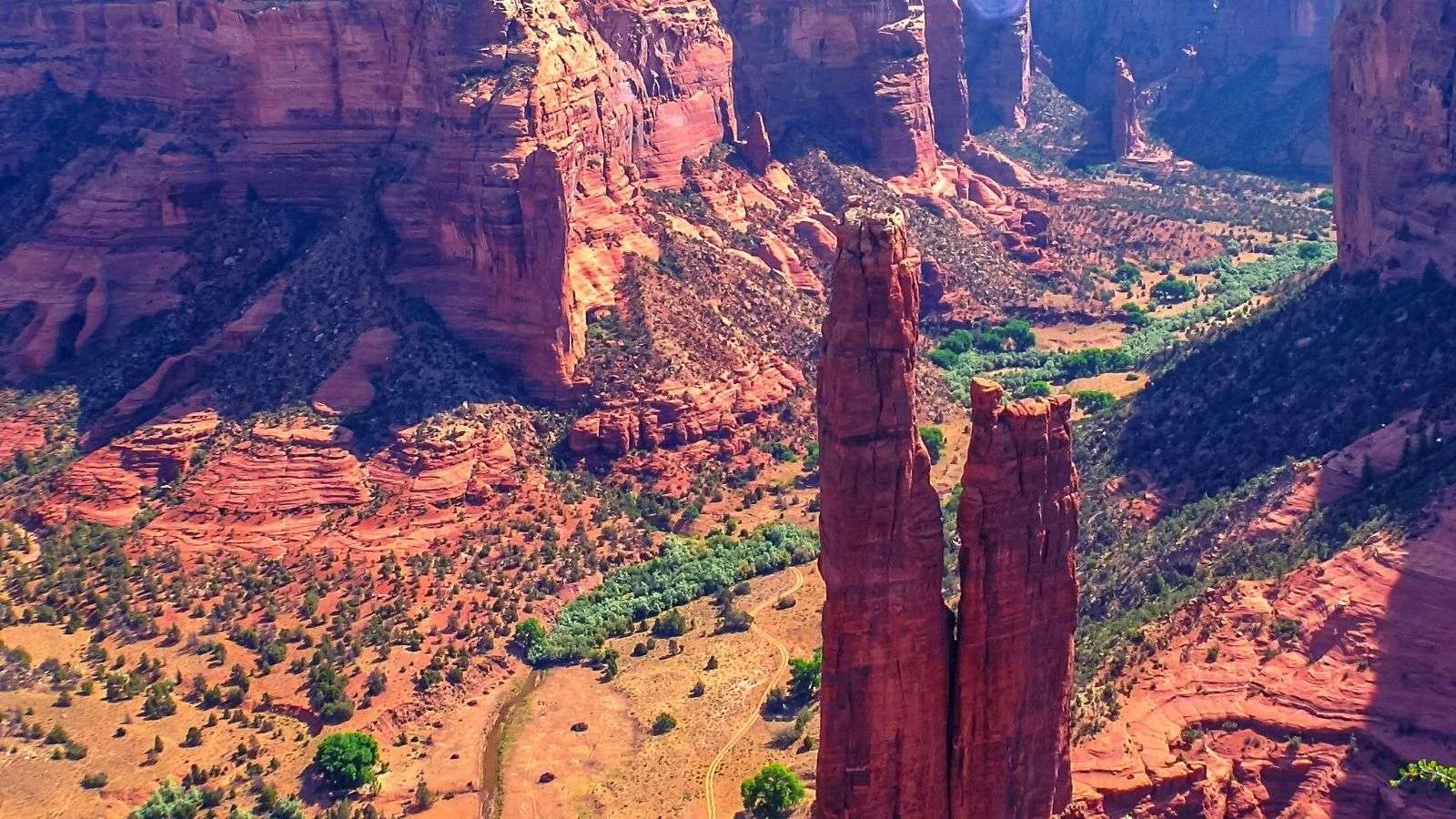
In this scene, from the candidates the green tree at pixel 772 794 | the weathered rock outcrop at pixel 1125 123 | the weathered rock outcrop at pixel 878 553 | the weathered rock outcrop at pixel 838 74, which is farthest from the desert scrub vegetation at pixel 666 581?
the weathered rock outcrop at pixel 1125 123

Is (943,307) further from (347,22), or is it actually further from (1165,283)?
(347,22)

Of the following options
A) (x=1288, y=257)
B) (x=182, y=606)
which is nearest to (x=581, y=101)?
(x=182, y=606)

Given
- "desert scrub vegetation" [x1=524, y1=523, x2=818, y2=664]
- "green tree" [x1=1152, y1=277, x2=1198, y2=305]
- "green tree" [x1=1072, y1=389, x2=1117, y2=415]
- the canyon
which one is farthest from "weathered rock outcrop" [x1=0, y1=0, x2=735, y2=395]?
"green tree" [x1=1152, y1=277, x2=1198, y2=305]

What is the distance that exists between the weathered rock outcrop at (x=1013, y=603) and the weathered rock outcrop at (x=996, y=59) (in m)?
136

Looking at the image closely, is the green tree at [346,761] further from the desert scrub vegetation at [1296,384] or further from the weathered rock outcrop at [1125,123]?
the weathered rock outcrop at [1125,123]

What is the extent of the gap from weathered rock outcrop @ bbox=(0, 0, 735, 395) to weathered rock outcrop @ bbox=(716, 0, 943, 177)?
33.9 meters

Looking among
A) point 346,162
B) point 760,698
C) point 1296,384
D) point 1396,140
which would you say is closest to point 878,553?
point 760,698

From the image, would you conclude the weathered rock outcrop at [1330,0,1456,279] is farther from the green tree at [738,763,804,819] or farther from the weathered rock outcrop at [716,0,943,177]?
the weathered rock outcrop at [716,0,943,177]

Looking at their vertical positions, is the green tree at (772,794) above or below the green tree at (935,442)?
below

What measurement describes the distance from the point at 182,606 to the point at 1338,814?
161 feet

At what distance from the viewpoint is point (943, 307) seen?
380ft

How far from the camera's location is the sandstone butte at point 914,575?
3588 cm

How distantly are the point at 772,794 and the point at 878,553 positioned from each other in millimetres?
19360

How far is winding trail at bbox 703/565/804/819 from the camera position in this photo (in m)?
56.6
